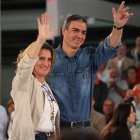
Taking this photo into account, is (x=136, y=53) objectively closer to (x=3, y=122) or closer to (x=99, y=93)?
(x=99, y=93)

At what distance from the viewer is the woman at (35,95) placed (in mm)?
4242

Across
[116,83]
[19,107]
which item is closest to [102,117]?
[116,83]

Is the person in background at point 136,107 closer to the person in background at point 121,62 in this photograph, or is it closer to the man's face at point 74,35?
the person in background at point 121,62

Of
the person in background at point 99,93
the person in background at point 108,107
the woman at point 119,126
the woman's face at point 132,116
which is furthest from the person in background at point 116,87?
the woman at point 119,126

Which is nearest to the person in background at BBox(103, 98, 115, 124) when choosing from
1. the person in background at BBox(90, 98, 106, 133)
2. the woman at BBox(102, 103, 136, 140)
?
the person in background at BBox(90, 98, 106, 133)

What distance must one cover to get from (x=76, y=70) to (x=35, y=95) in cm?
65

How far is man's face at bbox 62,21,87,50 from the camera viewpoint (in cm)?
482

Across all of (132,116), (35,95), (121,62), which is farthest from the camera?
(121,62)

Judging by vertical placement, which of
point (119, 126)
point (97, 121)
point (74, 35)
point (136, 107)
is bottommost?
point (97, 121)

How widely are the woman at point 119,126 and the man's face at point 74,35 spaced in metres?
1.66

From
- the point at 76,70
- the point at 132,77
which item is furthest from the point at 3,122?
the point at 76,70

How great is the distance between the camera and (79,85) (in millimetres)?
4852

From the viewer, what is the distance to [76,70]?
4891mm

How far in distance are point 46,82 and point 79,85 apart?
0.91 feet
